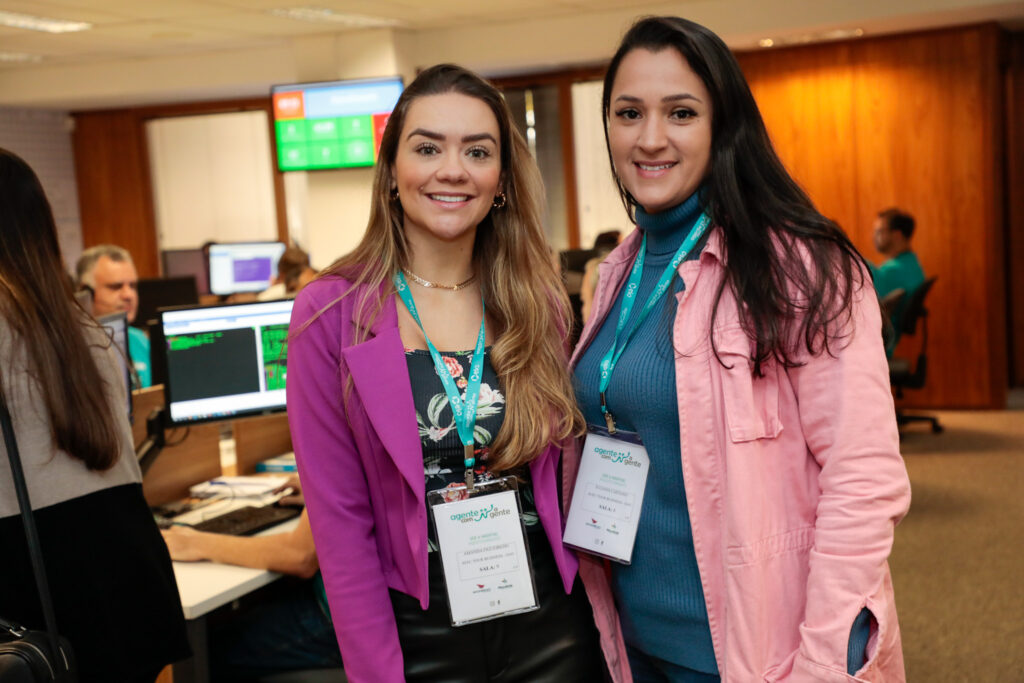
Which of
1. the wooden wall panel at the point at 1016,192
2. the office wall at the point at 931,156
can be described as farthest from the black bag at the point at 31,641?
the wooden wall panel at the point at 1016,192

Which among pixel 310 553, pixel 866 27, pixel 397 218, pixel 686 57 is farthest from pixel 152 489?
pixel 866 27

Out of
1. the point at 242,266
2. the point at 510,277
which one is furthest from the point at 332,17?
the point at 510,277

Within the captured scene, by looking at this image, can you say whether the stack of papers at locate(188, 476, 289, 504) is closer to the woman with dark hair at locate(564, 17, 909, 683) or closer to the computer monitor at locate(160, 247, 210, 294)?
the woman with dark hair at locate(564, 17, 909, 683)

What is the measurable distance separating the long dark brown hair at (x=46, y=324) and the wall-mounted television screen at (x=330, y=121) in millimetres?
5432

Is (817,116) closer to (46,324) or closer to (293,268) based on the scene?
(293,268)

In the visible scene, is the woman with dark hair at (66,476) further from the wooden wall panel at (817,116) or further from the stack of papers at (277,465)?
the wooden wall panel at (817,116)

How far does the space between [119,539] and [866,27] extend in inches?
259

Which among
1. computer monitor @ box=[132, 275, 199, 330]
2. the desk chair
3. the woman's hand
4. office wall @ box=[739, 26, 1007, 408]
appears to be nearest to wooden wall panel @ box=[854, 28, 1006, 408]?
office wall @ box=[739, 26, 1007, 408]

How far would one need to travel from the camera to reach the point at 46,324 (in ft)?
6.01

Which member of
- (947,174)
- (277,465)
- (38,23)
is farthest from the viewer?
(947,174)

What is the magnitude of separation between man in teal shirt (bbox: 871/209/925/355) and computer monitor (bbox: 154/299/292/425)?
4.62m

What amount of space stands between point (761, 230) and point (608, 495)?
49cm

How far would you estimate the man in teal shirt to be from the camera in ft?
21.6

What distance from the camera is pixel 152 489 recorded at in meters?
2.96
